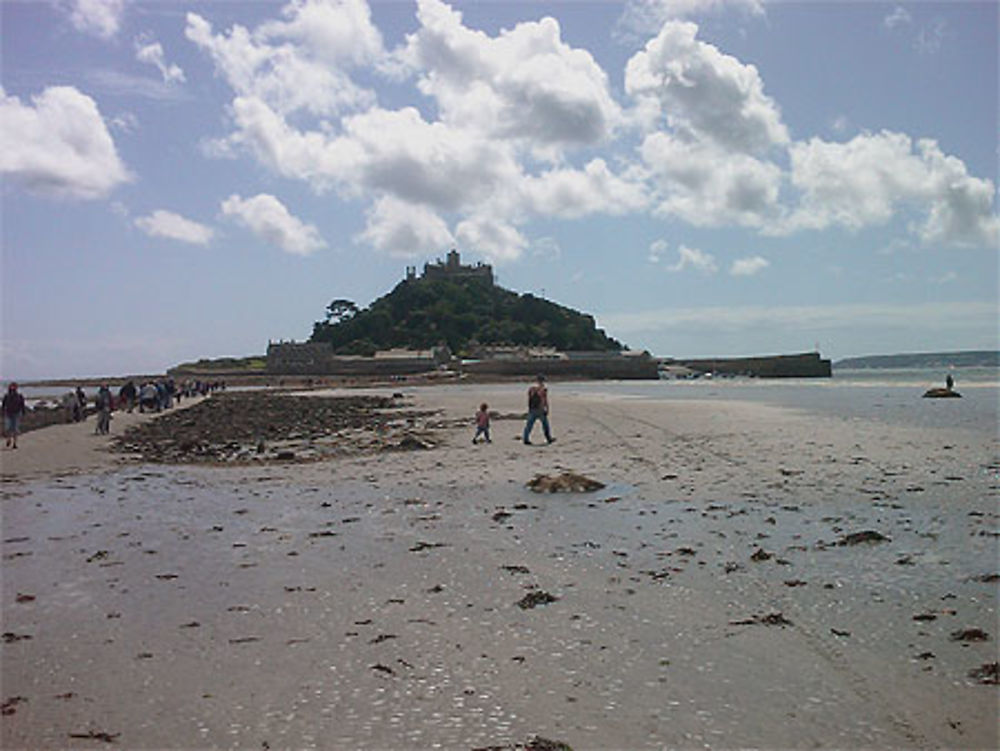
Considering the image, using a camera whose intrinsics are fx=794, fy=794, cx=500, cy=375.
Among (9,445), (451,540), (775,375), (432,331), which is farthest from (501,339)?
(451,540)

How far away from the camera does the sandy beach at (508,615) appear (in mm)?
4625

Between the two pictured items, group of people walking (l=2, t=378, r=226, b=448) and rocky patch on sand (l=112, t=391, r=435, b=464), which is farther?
group of people walking (l=2, t=378, r=226, b=448)

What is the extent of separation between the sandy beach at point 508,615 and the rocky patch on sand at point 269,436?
6714 mm

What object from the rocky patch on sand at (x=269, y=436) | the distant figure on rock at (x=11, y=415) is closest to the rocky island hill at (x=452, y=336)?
the rocky patch on sand at (x=269, y=436)

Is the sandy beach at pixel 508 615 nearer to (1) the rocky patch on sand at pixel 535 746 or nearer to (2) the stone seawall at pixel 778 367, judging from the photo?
(1) the rocky patch on sand at pixel 535 746

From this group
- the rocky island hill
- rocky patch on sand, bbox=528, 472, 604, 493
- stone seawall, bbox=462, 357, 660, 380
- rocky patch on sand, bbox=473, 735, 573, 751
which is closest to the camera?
rocky patch on sand, bbox=473, 735, 573, 751

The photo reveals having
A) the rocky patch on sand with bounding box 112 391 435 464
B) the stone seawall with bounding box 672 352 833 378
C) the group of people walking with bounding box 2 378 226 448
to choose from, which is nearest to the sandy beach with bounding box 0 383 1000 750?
the rocky patch on sand with bounding box 112 391 435 464

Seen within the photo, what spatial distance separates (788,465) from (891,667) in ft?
35.6

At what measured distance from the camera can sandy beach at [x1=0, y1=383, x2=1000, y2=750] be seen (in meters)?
4.62

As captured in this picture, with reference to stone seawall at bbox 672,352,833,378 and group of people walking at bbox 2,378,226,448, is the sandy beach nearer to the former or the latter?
group of people walking at bbox 2,378,226,448

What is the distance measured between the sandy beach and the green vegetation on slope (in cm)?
14531

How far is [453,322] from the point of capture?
16888cm

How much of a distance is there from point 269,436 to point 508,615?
21.2 m

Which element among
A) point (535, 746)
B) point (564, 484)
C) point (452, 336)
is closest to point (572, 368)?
point (452, 336)
